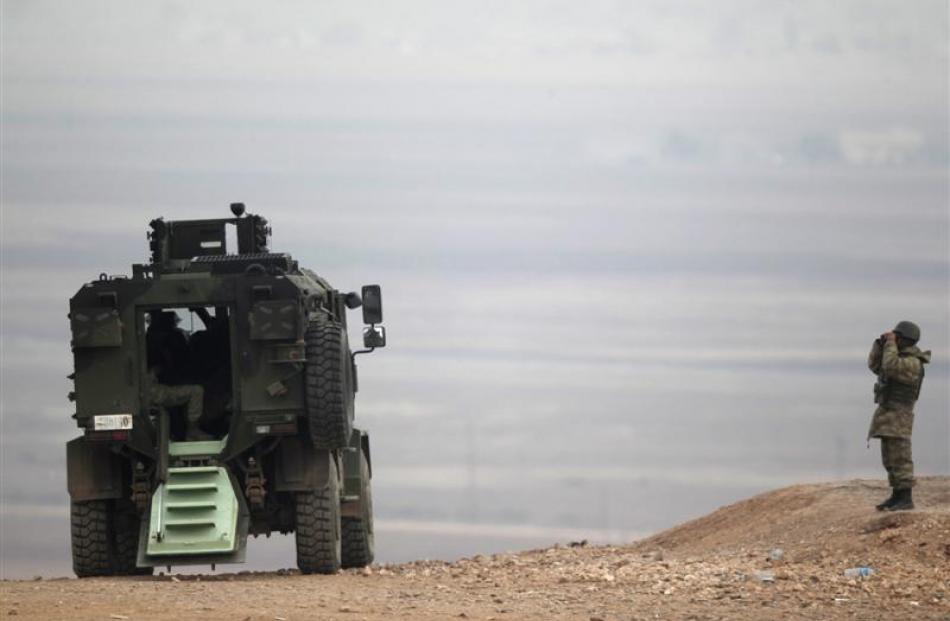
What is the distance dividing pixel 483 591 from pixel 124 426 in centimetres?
432

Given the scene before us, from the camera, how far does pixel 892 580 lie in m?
17.4

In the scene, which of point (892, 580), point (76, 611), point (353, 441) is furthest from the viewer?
point (353, 441)

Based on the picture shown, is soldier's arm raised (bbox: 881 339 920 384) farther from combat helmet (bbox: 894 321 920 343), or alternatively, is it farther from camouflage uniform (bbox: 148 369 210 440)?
camouflage uniform (bbox: 148 369 210 440)

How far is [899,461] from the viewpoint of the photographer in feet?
67.2

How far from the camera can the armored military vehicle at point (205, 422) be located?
19.5m

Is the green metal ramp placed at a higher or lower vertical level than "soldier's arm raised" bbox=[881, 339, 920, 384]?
lower

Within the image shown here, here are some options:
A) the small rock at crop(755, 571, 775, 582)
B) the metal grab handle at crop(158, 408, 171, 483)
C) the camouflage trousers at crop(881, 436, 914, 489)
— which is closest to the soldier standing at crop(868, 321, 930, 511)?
the camouflage trousers at crop(881, 436, 914, 489)

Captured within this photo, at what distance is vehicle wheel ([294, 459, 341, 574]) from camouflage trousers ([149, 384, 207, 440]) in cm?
127

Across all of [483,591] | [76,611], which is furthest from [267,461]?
[76,611]

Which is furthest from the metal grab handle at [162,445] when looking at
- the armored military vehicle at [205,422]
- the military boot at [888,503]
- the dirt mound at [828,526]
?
the military boot at [888,503]

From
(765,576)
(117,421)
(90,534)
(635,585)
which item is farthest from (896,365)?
(90,534)

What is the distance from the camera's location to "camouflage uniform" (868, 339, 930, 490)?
2019 centimetres

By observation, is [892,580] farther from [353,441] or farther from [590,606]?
[353,441]

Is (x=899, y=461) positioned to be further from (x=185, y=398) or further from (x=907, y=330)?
(x=185, y=398)
